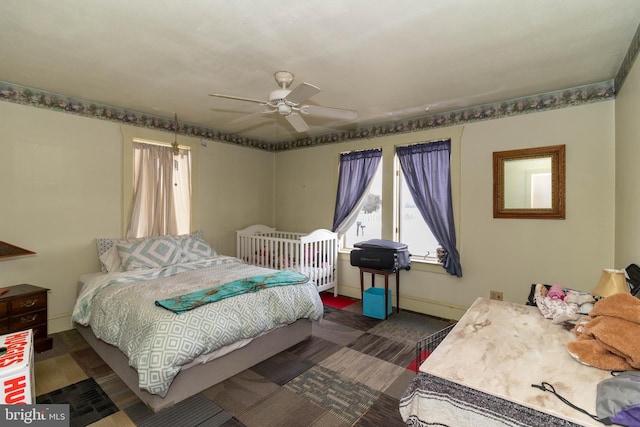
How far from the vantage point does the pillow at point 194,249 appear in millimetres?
3727

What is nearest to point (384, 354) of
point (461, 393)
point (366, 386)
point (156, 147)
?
point (366, 386)

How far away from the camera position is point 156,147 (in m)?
3.96

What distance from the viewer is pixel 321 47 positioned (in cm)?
218

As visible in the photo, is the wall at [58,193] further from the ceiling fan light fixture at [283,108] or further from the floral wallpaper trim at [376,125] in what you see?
the ceiling fan light fixture at [283,108]

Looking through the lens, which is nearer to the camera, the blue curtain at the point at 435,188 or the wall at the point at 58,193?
the wall at the point at 58,193

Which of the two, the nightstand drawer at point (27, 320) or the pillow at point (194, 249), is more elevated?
the pillow at point (194, 249)

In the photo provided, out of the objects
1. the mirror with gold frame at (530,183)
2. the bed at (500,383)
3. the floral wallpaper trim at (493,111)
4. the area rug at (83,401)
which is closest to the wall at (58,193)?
the area rug at (83,401)

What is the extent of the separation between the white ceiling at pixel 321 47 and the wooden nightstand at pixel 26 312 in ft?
6.17

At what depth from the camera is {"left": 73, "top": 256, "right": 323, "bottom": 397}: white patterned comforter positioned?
2.02 m

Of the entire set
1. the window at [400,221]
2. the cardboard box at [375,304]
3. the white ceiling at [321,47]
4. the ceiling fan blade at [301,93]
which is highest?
the white ceiling at [321,47]

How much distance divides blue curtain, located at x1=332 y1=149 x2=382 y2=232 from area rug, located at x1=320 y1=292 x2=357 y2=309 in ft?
3.20

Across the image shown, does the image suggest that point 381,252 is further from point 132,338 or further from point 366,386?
point 132,338

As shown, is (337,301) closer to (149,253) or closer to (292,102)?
(149,253)

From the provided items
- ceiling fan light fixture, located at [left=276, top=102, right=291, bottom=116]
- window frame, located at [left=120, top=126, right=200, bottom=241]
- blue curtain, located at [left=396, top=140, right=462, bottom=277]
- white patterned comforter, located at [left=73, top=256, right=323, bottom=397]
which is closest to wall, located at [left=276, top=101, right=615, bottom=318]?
blue curtain, located at [left=396, top=140, right=462, bottom=277]
